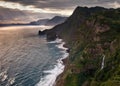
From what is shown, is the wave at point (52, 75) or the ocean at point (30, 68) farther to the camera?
the ocean at point (30, 68)

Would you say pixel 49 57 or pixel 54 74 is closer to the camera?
pixel 54 74

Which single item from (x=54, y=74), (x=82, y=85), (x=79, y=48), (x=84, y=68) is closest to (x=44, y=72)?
(x=54, y=74)

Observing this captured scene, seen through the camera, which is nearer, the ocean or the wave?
the wave

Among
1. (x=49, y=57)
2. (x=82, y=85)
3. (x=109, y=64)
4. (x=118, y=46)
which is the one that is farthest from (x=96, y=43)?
(x=49, y=57)

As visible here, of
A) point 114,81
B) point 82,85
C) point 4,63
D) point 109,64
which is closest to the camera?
point 114,81

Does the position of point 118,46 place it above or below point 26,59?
above

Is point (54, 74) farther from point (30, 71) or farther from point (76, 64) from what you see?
point (76, 64)

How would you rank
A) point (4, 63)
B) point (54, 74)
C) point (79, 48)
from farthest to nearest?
point (4, 63) → point (79, 48) → point (54, 74)

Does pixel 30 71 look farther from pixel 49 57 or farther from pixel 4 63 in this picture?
pixel 49 57

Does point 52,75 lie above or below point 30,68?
below

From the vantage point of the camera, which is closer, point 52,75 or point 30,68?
point 52,75
